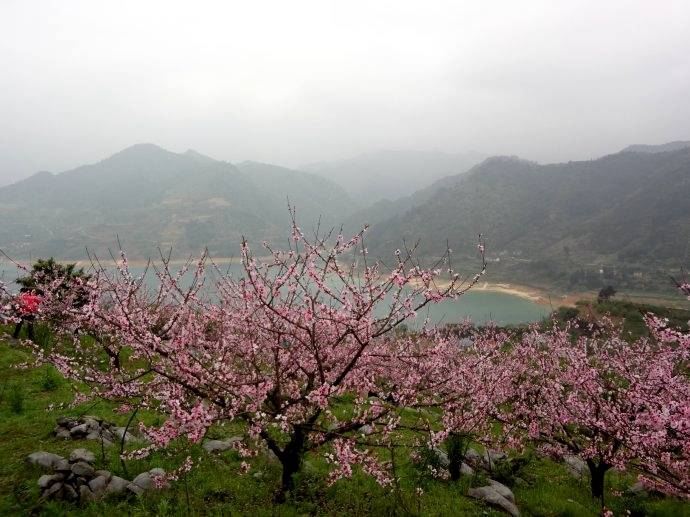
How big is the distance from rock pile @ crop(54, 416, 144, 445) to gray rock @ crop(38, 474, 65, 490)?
7.47ft

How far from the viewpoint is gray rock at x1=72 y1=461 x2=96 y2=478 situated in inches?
317

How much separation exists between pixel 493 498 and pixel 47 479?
911 centimetres

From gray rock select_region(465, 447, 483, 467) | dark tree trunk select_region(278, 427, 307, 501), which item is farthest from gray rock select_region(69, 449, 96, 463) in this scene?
gray rock select_region(465, 447, 483, 467)

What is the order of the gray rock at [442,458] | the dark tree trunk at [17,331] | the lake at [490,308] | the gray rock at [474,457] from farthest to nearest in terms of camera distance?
the lake at [490,308], the dark tree trunk at [17,331], the gray rock at [474,457], the gray rock at [442,458]

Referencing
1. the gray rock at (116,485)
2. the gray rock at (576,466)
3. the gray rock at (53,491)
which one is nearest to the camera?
the gray rock at (53,491)

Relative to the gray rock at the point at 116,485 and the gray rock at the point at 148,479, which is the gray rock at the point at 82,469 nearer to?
the gray rock at the point at 116,485

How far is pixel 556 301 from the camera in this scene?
4815 inches

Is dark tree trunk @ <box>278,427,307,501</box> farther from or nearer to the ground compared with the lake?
farther from the ground

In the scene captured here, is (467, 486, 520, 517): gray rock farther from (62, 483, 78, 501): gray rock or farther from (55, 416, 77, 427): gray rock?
(55, 416, 77, 427): gray rock

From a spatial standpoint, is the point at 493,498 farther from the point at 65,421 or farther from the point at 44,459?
the point at 65,421

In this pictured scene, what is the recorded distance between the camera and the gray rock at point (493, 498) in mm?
9422

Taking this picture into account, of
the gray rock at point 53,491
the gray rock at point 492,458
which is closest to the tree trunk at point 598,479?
the gray rock at point 492,458

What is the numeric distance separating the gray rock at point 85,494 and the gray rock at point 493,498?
7.89 meters

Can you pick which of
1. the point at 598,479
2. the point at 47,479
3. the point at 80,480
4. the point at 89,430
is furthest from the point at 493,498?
the point at 89,430
